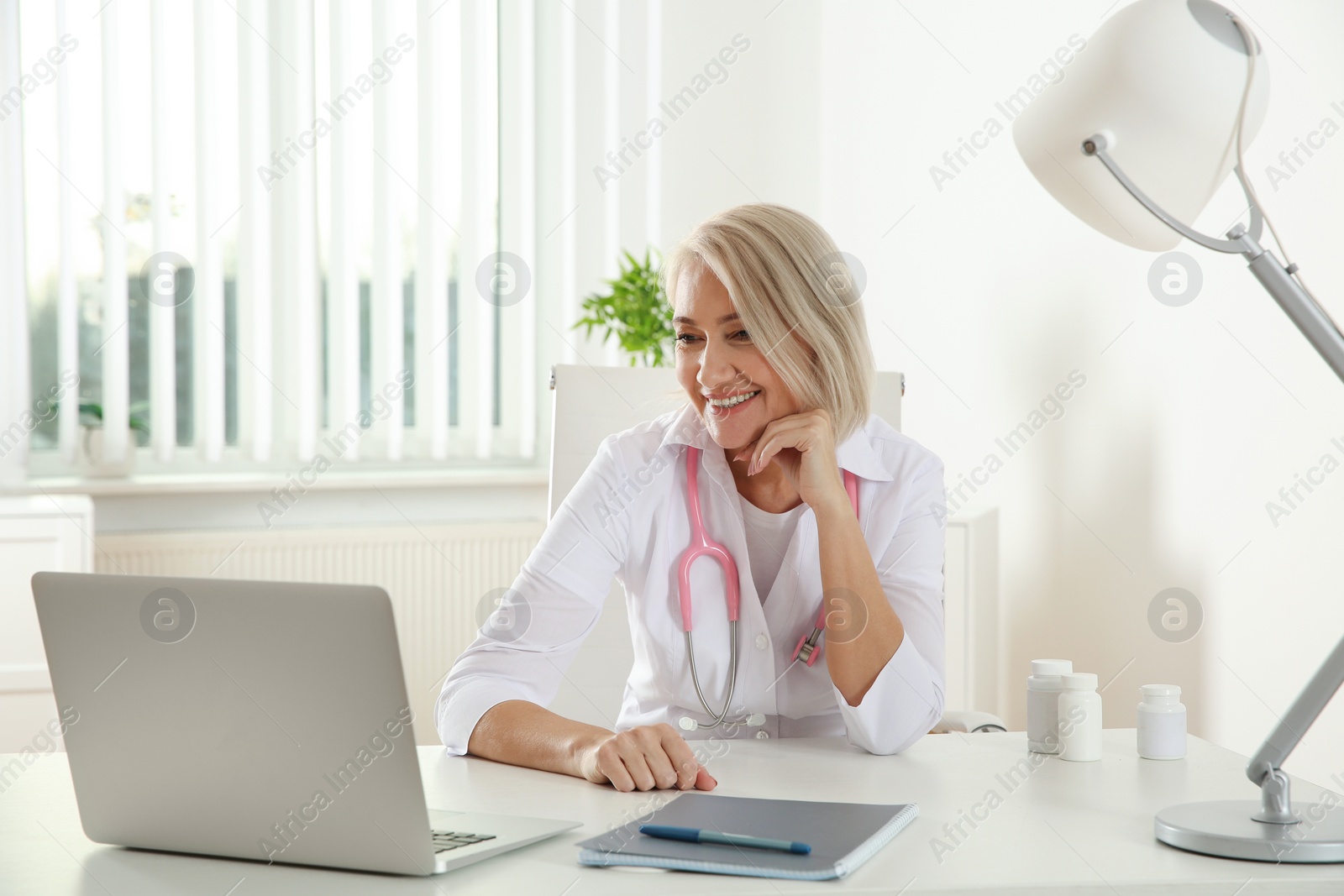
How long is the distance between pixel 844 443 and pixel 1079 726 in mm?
509

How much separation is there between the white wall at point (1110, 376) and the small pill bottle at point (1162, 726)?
2.06 ft

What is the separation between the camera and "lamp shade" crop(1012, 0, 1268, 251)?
95 centimetres

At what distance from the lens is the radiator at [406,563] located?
349 centimetres

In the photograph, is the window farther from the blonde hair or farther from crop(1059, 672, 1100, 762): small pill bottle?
crop(1059, 672, 1100, 762): small pill bottle

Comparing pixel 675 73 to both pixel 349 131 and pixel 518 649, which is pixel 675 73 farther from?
pixel 518 649

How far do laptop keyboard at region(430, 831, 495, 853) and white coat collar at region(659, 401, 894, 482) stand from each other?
2.45 feet

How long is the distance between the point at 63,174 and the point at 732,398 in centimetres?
272

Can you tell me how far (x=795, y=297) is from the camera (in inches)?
61.2

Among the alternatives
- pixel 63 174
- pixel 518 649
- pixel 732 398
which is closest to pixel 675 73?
pixel 63 174

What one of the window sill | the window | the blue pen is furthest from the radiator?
the blue pen

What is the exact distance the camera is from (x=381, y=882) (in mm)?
853

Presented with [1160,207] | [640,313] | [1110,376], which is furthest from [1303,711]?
[640,313]

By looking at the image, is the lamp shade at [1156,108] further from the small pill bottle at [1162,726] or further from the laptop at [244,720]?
the laptop at [244,720]

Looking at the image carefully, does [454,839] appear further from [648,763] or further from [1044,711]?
[1044,711]
